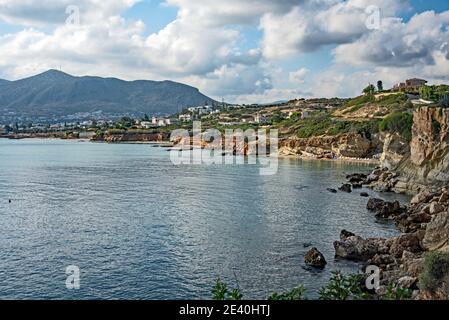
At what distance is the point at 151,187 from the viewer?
5825 centimetres

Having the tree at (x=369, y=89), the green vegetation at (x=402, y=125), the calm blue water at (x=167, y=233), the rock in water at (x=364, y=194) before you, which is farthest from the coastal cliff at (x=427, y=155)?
the tree at (x=369, y=89)

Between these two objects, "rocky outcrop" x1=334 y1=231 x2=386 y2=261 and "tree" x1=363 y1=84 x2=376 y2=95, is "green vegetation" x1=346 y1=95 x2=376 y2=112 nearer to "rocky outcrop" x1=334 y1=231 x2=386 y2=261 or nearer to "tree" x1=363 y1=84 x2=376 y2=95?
"tree" x1=363 y1=84 x2=376 y2=95

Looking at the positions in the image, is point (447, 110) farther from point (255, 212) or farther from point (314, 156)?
point (314, 156)

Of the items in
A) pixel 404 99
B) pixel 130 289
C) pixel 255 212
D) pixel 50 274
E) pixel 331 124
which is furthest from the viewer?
pixel 404 99

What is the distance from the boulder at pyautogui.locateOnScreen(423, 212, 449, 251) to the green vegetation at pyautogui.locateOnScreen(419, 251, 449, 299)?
905 cm

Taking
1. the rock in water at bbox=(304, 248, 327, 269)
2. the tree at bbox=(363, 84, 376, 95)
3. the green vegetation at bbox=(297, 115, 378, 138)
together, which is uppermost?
the tree at bbox=(363, 84, 376, 95)

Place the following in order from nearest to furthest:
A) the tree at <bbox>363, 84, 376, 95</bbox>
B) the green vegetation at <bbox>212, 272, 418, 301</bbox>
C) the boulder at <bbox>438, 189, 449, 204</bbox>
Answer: the green vegetation at <bbox>212, 272, 418, 301</bbox>, the boulder at <bbox>438, 189, 449, 204</bbox>, the tree at <bbox>363, 84, 376, 95</bbox>

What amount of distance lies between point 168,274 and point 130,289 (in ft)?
8.96

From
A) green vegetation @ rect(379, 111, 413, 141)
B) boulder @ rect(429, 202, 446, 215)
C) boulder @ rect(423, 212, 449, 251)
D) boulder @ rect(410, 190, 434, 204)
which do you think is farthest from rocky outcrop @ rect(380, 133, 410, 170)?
boulder @ rect(423, 212, 449, 251)

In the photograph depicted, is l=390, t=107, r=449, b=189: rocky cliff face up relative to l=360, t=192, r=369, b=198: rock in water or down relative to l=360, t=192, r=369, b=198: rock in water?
up

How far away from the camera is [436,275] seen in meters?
17.4

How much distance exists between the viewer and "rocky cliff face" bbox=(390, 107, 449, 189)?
5303cm
